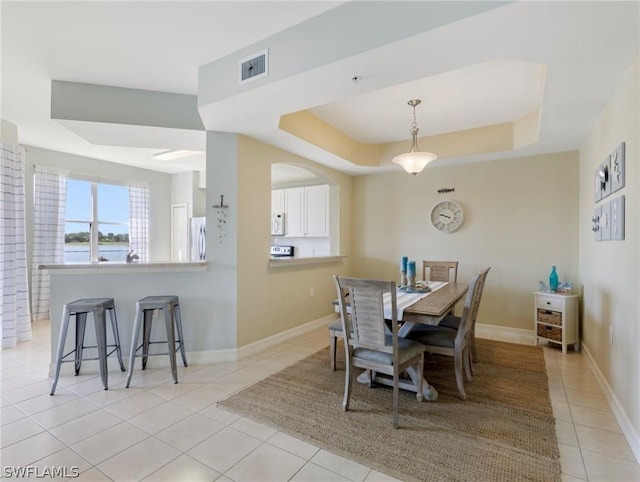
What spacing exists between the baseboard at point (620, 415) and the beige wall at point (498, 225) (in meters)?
1.38

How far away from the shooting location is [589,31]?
1.72 m

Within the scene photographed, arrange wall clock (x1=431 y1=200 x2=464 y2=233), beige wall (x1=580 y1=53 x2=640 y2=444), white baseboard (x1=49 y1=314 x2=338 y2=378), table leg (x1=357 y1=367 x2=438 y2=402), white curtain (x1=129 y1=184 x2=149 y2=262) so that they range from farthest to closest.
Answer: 1. white curtain (x1=129 y1=184 x2=149 y2=262)
2. wall clock (x1=431 y1=200 x2=464 y2=233)
3. white baseboard (x1=49 y1=314 x2=338 y2=378)
4. table leg (x1=357 y1=367 x2=438 y2=402)
5. beige wall (x1=580 y1=53 x2=640 y2=444)

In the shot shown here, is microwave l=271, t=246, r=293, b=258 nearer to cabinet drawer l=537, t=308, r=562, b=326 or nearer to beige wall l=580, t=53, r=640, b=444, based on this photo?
cabinet drawer l=537, t=308, r=562, b=326

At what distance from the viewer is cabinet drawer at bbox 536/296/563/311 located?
360 centimetres

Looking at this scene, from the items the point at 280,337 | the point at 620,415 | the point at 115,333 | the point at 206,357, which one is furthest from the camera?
the point at 280,337

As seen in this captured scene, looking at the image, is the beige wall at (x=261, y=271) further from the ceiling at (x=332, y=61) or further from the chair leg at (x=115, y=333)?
the chair leg at (x=115, y=333)

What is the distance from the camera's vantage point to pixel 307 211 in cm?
575

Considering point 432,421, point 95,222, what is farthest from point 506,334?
point 95,222

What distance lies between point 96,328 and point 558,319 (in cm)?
472

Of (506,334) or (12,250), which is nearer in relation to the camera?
(12,250)

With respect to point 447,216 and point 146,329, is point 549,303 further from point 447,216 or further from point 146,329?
point 146,329

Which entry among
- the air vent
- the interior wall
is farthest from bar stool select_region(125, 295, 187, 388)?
the interior wall

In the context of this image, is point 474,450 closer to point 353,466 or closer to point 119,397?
point 353,466

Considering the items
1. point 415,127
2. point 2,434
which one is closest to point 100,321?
point 2,434
